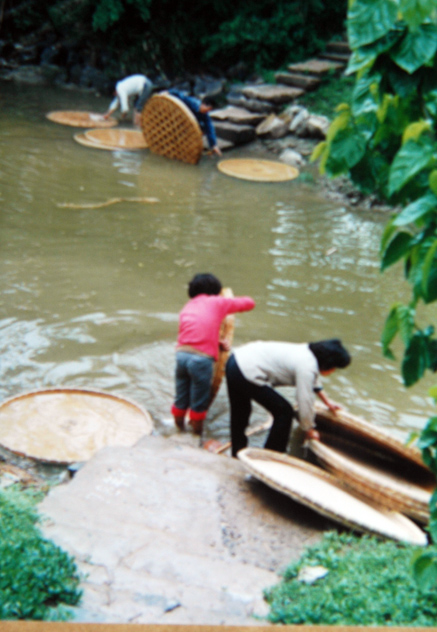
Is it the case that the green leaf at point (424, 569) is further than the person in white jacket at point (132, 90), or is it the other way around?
the person in white jacket at point (132, 90)

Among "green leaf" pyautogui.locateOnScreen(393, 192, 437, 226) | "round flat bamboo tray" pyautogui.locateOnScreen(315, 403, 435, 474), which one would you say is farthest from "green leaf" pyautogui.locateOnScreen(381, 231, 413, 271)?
"round flat bamboo tray" pyautogui.locateOnScreen(315, 403, 435, 474)

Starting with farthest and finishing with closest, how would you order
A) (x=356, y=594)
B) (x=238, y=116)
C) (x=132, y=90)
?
(x=238, y=116) < (x=132, y=90) < (x=356, y=594)

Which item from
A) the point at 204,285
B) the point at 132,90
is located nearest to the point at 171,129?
the point at 132,90

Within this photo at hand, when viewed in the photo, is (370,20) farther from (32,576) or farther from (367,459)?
(367,459)

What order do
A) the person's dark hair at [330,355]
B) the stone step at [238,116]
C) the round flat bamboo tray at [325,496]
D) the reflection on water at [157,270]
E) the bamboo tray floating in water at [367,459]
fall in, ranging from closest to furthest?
the round flat bamboo tray at [325,496], the bamboo tray floating in water at [367,459], the person's dark hair at [330,355], the reflection on water at [157,270], the stone step at [238,116]

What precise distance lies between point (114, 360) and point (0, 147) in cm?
626

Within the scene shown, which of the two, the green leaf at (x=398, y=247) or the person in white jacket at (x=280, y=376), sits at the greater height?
the green leaf at (x=398, y=247)

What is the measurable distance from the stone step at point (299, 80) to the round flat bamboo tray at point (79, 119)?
→ 3723mm

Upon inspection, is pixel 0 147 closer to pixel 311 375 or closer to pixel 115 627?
pixel 311 375

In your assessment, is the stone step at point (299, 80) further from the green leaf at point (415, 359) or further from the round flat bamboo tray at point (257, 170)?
the green leaf at point (415, 359)

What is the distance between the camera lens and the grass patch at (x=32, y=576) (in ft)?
7.34

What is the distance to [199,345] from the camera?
4.52 m

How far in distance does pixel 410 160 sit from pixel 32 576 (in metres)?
1.92

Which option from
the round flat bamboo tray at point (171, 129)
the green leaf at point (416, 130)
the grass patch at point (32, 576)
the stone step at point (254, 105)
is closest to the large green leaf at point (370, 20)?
the green leaf at point (416, 130)
